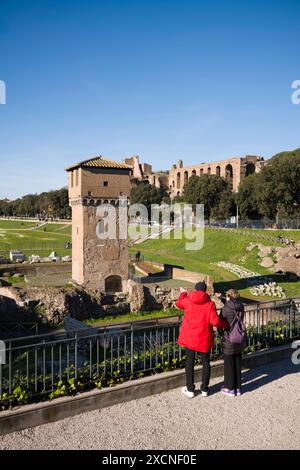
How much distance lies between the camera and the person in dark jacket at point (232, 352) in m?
6.95

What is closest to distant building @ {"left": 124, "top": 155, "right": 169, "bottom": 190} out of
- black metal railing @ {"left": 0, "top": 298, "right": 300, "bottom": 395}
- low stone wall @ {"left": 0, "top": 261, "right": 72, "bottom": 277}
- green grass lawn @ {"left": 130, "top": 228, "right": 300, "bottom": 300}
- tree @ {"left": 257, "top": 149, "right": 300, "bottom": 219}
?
Answer: green grass lawn @ {"left": 130, "top": 228, "right": 300, "bottom": 300}

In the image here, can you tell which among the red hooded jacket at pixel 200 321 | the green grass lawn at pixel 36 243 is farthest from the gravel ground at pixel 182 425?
the green grass lawn at pixel 36 243

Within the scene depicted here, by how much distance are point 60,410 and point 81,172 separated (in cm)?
2342

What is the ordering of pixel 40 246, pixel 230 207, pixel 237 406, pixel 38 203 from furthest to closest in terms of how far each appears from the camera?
pixel 38 203 < pixel 230 207 < pixel 40 246 < pixel 237 406

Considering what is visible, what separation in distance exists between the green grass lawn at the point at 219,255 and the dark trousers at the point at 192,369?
822 inches

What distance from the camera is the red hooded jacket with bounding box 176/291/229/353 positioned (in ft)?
21.9

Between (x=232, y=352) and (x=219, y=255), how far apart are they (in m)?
37.0

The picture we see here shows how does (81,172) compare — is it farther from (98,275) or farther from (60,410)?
(60,410)

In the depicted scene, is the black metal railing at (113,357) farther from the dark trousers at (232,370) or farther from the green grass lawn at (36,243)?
the green grass lawn at (36,243)

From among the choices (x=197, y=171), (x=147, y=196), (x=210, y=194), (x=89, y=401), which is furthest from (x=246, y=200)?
(x=89, y=401)

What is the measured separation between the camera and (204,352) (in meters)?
6.79

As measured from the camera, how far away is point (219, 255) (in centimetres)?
4347

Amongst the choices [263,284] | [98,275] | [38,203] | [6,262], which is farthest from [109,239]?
[38,203]

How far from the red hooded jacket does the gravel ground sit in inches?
39.1
